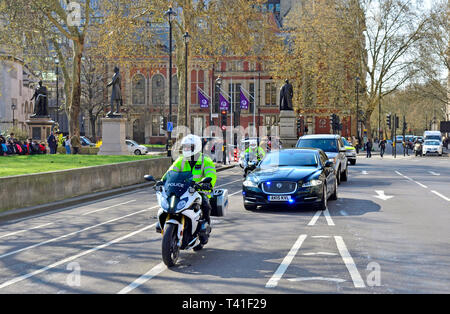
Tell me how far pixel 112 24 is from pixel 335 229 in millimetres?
29496

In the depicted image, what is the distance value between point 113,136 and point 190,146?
96.2 feet

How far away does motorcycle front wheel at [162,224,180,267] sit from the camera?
8.56m

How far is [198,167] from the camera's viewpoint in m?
10.0

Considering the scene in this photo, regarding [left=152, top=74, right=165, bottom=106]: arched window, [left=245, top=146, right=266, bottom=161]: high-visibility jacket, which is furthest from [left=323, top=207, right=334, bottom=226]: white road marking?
[left=152, top=74, right=165, bottom=106]: arched window

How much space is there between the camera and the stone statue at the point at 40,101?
46.3 meters

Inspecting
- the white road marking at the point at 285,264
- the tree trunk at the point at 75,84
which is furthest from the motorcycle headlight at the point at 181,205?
the tree trunk at the point at 75,84

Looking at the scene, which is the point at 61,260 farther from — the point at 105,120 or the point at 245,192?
the point at 105,120

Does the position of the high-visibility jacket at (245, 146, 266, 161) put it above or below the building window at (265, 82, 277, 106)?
below

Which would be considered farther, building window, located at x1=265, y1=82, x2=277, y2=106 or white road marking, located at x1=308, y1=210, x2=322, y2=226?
building window, located at x1=265, y1=82, x2=277, y2=106

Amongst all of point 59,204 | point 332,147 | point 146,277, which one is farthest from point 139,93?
point 146,277

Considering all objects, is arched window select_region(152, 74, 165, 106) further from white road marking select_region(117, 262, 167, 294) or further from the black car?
white road marking select_region(117, 262, 167, 294)

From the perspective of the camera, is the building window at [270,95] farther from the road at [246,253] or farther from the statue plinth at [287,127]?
the road at [246,253]

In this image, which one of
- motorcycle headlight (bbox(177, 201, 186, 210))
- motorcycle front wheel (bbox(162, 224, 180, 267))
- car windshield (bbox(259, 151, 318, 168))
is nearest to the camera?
motorcycle front wheel (bbox(162, 224, 180, 267))

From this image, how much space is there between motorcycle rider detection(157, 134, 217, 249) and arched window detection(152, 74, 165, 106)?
8581cm
